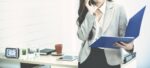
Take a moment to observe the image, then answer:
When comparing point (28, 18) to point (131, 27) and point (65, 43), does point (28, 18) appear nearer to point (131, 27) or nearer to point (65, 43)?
point (65, 43)

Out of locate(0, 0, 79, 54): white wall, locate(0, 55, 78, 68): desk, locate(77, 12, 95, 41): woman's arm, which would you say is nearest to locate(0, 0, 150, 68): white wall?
locate(0, 0, 79, 54): white wall

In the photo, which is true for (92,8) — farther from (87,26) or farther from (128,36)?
(128,36)

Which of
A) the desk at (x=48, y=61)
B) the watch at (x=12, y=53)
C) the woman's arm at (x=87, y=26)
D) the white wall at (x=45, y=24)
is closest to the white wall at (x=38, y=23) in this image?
the white wall at (x=45, y=24)

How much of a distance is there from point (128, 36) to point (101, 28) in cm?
17

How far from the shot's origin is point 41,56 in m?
2.85

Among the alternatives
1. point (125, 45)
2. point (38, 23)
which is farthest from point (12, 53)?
point (125, 45)

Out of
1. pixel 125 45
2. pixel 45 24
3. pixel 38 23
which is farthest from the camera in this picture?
pixel 45 24

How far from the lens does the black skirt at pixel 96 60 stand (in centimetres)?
175

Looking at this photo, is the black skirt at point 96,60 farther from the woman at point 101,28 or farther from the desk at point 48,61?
the desk at point 48,61

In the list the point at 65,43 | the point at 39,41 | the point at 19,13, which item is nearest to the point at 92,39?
the point at 19,13

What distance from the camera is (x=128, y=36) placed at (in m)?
1.67

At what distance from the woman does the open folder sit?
0.12 feet

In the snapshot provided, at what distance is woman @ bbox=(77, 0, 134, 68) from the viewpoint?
1.68 metres

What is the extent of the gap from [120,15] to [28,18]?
1.94 m
